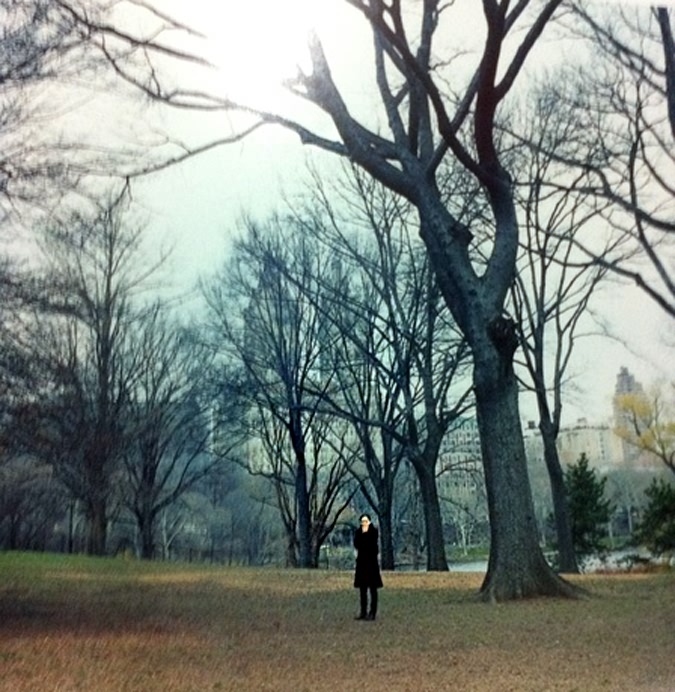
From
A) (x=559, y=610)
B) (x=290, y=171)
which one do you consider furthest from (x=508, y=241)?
(x=559, y=610)

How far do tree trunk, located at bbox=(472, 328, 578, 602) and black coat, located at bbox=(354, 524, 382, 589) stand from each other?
0.37m

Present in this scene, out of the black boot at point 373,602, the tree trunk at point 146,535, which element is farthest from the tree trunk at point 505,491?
the tree trunk at point 146,535

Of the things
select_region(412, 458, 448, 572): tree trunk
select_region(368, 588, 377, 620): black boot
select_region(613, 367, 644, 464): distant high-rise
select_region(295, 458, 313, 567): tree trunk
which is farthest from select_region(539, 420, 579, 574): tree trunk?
select_region(295, 458, 313, 567): tree trunk

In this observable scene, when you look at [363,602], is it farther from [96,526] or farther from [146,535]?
[96,526]

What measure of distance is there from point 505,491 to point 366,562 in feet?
1.62

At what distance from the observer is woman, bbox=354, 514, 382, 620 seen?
2438 mm

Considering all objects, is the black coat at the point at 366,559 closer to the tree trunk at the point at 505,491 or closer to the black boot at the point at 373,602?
the black boot at the point at 373,602

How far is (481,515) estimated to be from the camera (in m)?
2.64

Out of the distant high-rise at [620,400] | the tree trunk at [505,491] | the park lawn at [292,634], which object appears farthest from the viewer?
the distant high-rise at [620,400]

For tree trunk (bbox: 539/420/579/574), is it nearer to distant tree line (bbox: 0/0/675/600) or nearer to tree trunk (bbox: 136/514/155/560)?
distant tree line (bbox: 0/0/675/600)

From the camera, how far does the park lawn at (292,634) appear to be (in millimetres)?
2129

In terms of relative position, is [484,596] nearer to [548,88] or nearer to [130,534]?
[130,534]

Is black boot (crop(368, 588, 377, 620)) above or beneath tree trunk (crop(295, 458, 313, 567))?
beneath

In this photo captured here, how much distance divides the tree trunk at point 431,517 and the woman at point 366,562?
0.15 meters
